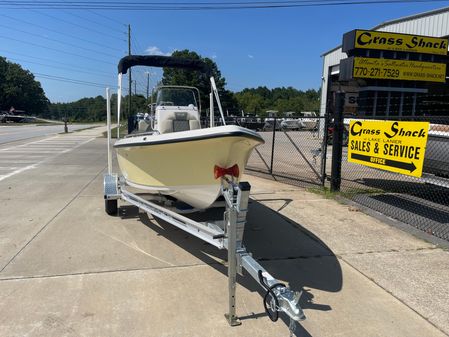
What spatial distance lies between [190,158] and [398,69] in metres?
21.7

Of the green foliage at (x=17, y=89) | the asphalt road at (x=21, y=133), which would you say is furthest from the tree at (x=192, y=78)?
the green foliage at (x=17, y=89)

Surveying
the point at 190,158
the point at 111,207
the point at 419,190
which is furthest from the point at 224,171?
the point at 419,190

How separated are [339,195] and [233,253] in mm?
5454

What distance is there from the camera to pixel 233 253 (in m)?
3.54

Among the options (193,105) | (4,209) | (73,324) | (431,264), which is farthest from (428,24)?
(73,324)

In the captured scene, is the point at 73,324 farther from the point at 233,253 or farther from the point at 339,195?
the point at 339,195

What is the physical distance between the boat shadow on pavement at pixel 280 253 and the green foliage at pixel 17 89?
11485 centimetres

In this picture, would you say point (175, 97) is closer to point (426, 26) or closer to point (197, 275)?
point (197, 275)

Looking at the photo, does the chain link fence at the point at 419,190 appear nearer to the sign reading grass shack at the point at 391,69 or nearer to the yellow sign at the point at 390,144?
the yellow sign at the point at 390,144

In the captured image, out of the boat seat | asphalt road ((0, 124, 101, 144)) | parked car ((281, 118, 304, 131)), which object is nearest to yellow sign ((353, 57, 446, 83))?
parked car ((281, 118, 304, 131))

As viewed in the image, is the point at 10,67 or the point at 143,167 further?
the point at 10,67

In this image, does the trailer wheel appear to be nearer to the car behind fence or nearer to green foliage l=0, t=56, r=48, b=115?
the car behind fence

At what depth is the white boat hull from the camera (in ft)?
13.8

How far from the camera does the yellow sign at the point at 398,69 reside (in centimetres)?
2241
